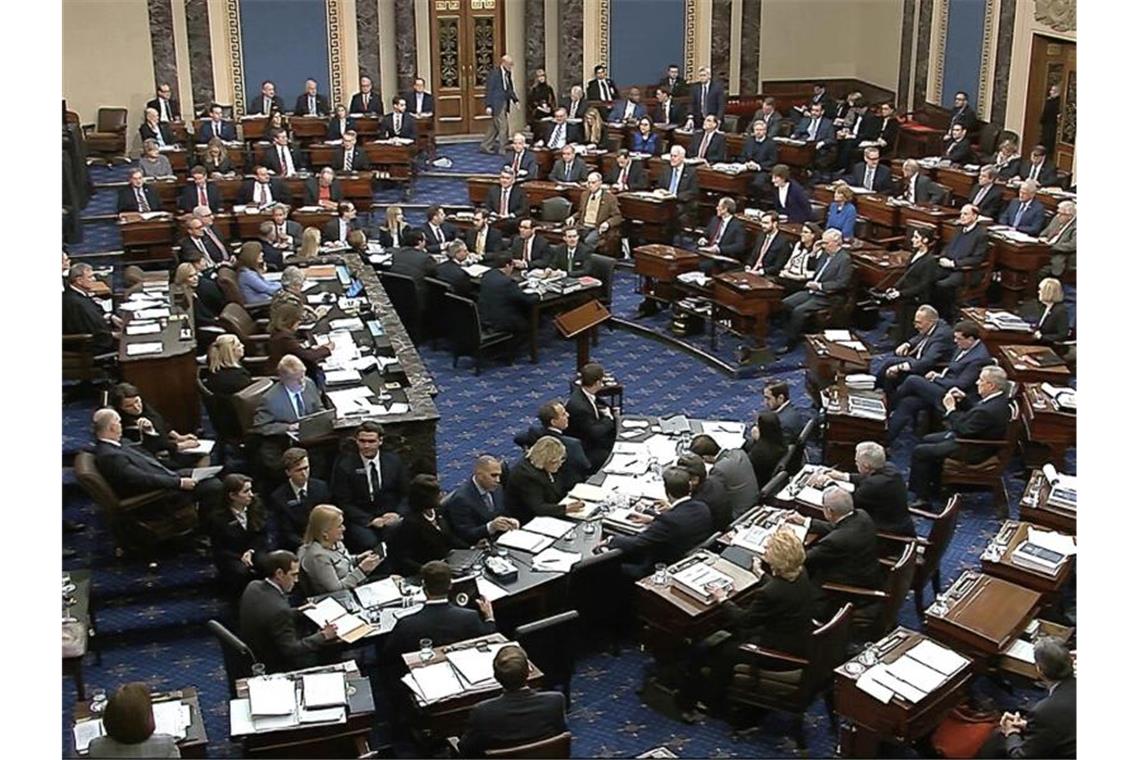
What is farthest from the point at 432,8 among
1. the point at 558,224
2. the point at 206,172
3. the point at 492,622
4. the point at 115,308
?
the point at 492,622

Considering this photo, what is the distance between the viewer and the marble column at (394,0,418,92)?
18.8 m

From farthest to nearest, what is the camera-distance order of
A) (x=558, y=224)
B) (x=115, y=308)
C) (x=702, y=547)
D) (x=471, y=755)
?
1. (x=558, y=224)
2. (x=115, y=308)
3. (x=702, y=547)
4. (x=471, y=755)

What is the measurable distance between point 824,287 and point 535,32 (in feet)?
29.3

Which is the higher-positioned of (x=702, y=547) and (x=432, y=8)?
(x=432, y=8)

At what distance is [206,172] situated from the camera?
1523cm

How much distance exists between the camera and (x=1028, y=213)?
42.3 feet

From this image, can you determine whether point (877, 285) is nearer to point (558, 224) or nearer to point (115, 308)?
point (558, 224)

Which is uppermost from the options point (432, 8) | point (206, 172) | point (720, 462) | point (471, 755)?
point (432, 8)

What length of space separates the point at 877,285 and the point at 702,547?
5.45m

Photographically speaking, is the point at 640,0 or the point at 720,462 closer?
the point at 720,462

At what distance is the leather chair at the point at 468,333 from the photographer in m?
11.6

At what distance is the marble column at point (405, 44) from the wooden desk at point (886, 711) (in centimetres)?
1427

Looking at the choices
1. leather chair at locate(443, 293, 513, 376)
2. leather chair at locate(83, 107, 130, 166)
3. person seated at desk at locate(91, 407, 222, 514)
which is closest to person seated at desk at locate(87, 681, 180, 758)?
person seated at desk at locate(91, 407, 222, 514)

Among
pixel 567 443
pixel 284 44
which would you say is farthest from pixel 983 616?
pixel 284 44
